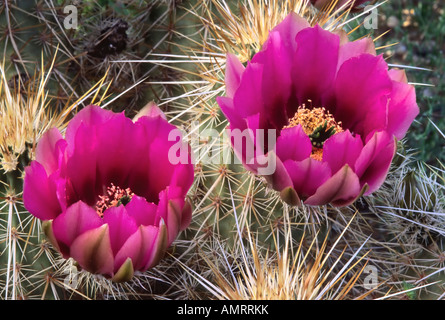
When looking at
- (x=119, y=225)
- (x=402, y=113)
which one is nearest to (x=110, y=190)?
(x=119, y=225)

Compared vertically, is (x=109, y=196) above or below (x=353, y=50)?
below

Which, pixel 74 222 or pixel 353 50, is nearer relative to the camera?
pixel 74 222

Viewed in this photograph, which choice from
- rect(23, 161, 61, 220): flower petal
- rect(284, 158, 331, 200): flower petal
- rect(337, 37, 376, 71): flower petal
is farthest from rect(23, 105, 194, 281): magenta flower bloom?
rect(337, 37, 376, 71): flower petal

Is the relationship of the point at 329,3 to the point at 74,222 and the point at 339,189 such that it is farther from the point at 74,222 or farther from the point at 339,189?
the point at 74,222

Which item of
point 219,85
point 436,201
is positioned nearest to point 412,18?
point 436,201

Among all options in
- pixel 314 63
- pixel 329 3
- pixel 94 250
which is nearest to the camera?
pixel 94 250

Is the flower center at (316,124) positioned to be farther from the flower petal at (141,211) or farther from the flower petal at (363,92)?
the flower petal at (141,211)

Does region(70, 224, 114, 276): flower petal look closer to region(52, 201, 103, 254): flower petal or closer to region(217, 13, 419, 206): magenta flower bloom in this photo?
region(52, 201, 103, 254): flower petal
